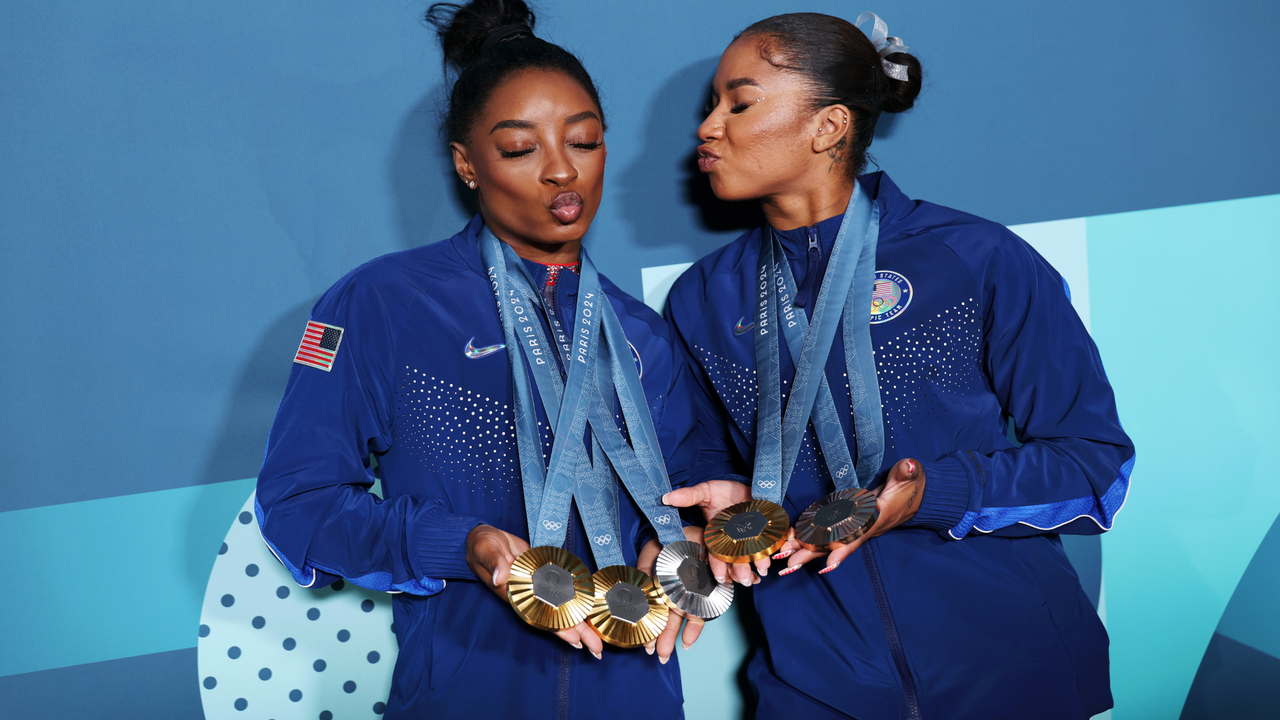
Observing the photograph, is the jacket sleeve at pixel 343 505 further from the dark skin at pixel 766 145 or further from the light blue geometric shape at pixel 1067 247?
the light blue geometric shape at pixel 1067 247

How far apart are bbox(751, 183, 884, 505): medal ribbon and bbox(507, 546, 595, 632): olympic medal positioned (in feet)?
1.56

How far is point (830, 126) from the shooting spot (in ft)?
6.36

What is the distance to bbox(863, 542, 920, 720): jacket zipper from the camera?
1740mm

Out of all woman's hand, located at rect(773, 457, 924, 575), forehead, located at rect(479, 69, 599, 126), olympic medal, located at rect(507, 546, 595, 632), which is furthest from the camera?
forehead, located at rect(479, 69, 599, 126)

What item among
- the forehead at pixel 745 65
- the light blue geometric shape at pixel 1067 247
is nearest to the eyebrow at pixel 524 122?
the forehead at pixel 745 65

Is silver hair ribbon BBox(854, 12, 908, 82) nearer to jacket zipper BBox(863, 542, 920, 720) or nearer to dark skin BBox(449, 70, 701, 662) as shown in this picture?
dark skin BBox(449, 70, 701, 662)

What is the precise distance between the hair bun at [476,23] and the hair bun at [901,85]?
858mm

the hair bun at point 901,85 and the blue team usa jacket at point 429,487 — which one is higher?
the hair bun at point 901,85

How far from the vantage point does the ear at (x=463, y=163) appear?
189cm

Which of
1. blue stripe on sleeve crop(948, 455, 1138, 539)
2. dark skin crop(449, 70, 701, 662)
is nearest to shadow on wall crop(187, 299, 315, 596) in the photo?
dark skin crop(449, 70, 701, 662)

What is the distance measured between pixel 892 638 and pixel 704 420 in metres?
0.67

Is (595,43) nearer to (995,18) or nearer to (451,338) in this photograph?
(451,338)

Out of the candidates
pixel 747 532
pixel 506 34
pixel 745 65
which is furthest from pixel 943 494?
pixel 506 34

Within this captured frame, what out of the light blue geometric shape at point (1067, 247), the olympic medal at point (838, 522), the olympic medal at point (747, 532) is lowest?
the olympic medal at point (747, 532)
